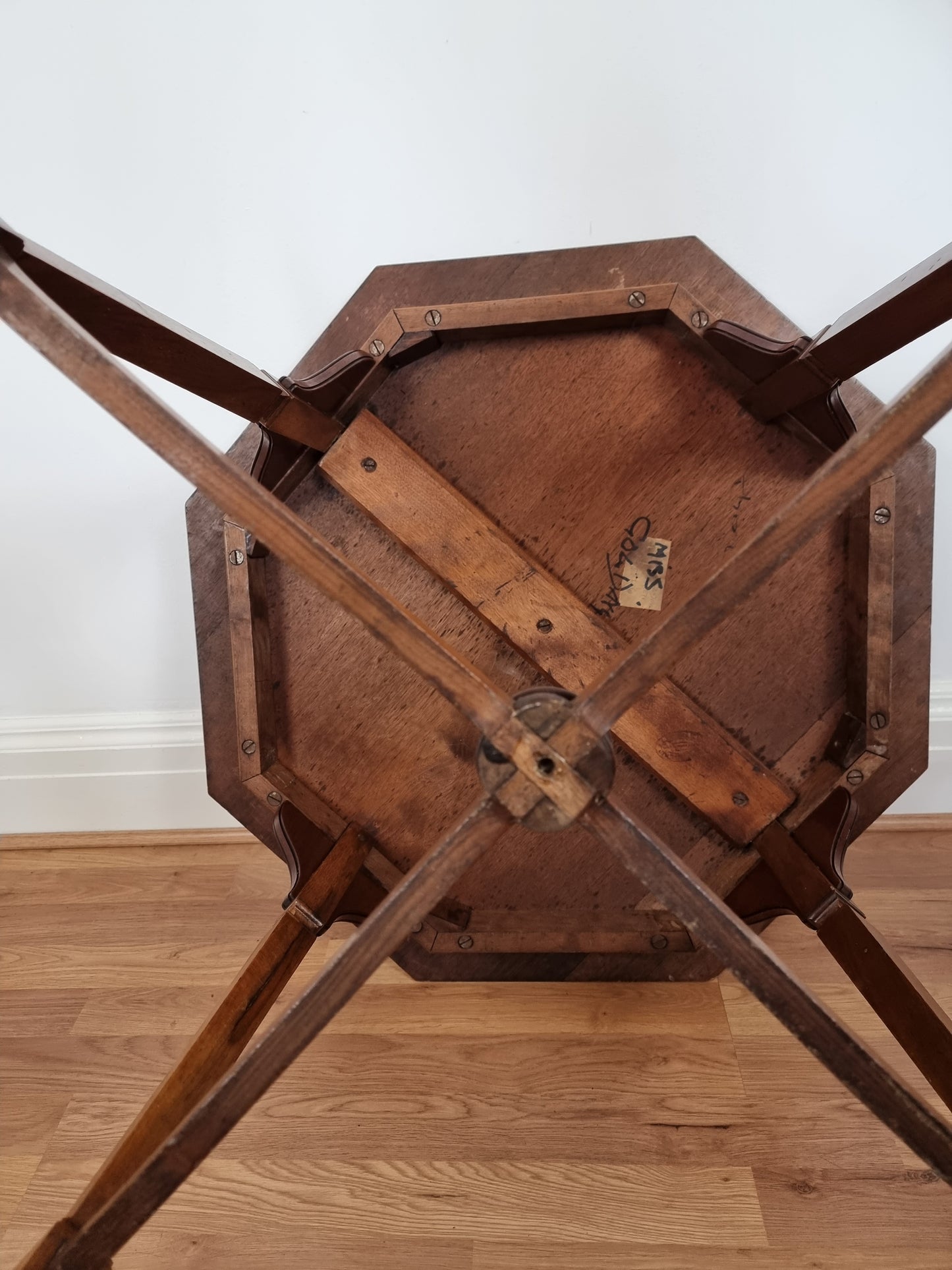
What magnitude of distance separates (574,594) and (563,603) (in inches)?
1.8

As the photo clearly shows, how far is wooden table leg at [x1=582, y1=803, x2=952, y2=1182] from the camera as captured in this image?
79 centimetres

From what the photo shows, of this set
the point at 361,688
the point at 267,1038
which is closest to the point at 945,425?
the point at 361,688

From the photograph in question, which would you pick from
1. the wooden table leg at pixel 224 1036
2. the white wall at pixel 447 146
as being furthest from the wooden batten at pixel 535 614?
the white wall at pixel 447 146

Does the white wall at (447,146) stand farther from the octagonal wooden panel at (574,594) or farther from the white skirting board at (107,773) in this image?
the white skirting board at (107,773)

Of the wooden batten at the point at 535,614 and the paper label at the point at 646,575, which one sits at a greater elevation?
the paper label at the point at 646,575

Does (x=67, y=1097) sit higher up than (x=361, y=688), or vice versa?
(x=361, y=688)

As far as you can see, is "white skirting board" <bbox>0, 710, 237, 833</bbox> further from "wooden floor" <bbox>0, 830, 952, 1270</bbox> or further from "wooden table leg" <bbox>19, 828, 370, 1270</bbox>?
"wooden table leg" <bbox>19, 828, 370, 1270</bbox>

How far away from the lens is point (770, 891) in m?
1.21

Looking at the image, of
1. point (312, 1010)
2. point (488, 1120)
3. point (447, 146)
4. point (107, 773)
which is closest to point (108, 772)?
point (107, 773)

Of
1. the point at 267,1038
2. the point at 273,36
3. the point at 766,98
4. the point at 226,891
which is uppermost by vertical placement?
the point at 766,98

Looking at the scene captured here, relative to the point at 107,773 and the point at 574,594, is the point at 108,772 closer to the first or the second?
the point at 107,773

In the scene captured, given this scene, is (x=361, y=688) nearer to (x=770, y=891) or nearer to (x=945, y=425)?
(x=770, y=891)

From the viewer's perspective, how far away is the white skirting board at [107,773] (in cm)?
185

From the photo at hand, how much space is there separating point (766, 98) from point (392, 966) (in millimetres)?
1545
